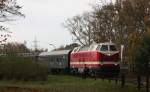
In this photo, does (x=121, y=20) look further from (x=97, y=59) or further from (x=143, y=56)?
(x=143, y=56)

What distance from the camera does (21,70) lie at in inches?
1891

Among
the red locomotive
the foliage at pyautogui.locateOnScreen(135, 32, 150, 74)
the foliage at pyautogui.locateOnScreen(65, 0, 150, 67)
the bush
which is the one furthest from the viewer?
the foliage at pyautogui.locateOnScreen(65, 0, 150, 67)

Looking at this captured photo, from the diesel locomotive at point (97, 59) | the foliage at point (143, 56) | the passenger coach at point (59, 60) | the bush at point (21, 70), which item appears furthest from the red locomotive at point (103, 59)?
the foliage at point (143, 56)

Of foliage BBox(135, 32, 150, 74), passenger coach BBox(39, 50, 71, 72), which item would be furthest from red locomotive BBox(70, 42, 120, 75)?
foliage BBox(135, 32, 150, 74)

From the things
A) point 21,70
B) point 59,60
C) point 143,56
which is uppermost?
point 143,56

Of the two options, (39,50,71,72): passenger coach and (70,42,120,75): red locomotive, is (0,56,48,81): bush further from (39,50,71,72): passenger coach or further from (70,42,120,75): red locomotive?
(39,50,71,72): passenger coach

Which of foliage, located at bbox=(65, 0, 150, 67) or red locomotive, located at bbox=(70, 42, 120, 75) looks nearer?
red locomotive, located at bbox=(70, 42, 120, 75)

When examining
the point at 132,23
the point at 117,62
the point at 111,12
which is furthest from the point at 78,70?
the point at 111,12

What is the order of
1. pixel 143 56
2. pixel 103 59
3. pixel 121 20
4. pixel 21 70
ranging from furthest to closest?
pixel 121 20 < pixel 21 70 < pixel 103 59 < pixel 143 56

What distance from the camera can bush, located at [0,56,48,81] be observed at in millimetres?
47688

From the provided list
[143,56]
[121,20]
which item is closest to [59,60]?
[121,20]

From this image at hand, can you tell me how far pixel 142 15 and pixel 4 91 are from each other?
107 feet

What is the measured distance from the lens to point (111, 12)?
233ft

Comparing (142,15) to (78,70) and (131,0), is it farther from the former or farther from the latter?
(78,70)
